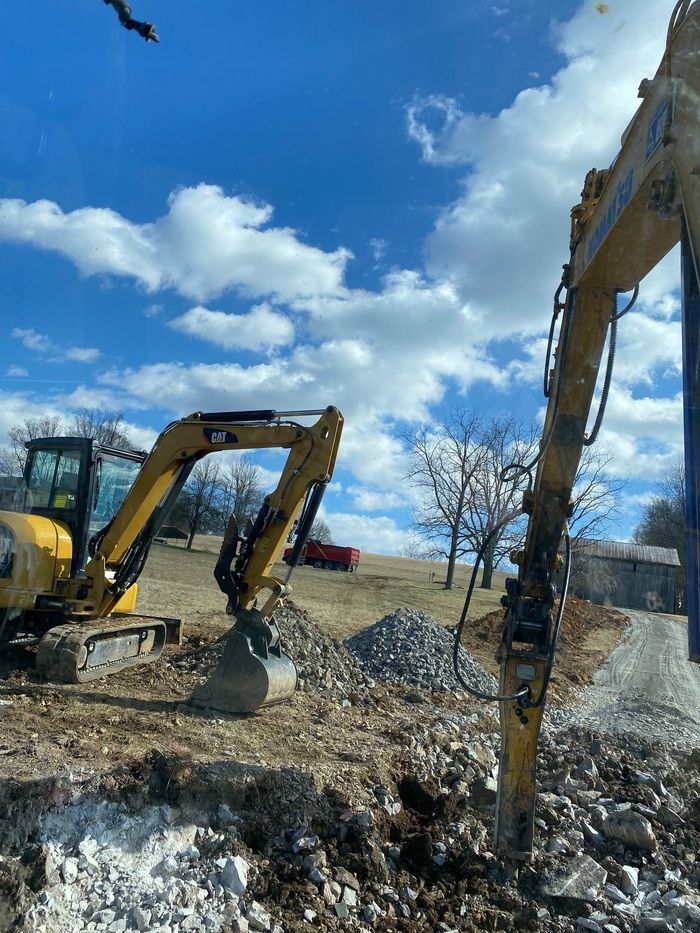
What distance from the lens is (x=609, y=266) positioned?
4.96 m

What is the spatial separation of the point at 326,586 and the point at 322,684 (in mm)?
23997

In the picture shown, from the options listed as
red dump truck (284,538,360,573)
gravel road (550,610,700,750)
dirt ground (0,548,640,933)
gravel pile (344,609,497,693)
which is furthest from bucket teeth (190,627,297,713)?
red dump truck (284,538,360,573)

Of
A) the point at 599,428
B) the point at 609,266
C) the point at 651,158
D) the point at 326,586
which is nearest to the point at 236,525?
the point at 599,428

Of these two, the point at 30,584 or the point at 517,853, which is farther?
the point at 30,584

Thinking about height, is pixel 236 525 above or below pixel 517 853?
above

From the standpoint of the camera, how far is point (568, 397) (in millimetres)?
5262

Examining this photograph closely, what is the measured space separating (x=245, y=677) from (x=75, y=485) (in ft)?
11.0

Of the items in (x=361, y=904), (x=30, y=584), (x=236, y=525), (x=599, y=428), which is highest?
(x=599, y=428)

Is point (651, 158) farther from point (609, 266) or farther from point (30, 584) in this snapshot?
point (30, 584)

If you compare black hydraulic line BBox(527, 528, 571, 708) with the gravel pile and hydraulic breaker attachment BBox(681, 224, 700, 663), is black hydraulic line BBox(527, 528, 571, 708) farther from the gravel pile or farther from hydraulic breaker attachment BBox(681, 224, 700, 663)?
the gravel pile

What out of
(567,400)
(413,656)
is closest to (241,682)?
(567,400)

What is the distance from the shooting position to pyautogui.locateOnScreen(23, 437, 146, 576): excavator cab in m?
8.95

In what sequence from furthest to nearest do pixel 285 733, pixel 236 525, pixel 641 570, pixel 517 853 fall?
pixel 641 570 < pixel 236 525 < pixel 285 733 < pixel 517 853

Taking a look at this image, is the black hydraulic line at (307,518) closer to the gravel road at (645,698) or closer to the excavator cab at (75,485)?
the excavator cab at (75,485)
